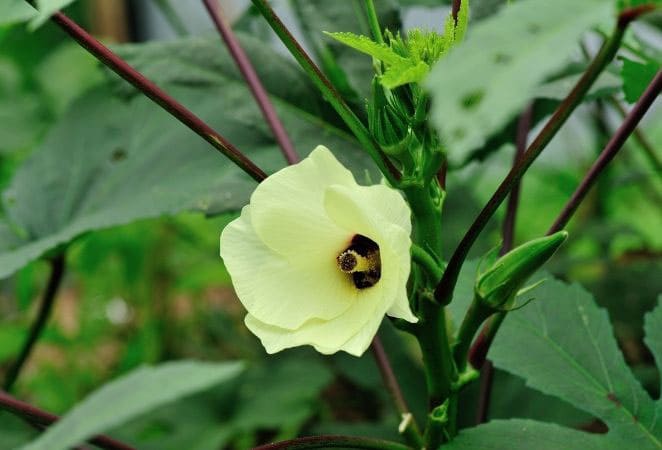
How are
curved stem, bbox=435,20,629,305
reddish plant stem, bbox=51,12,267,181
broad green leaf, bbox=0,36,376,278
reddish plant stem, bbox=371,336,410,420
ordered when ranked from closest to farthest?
curved stem, bbox=435,20,629,305
reddish plant stem, bbox=51,12,267,181
reddish plant stem, bbox=371,336,410,420
broad green leaf, bbox=0,36,376,278

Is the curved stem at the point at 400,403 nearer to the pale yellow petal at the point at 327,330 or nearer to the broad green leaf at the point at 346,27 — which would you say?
the pale yellow petal at the point at 327,330

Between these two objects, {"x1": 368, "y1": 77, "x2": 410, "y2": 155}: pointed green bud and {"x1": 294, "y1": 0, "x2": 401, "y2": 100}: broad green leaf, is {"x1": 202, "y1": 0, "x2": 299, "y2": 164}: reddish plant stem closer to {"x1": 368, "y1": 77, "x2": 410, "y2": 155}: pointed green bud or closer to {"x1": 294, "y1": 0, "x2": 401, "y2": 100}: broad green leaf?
{"x1": 294, "y1": 0, "x2": 401, "y2": 100}: broad green leaf

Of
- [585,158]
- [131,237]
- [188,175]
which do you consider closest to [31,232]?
[188,175]

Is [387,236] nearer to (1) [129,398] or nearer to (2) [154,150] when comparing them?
(1) [129,398]

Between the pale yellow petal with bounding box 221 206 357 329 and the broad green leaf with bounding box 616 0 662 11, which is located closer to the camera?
the broad green leaf with bounding box 616 0 662 11

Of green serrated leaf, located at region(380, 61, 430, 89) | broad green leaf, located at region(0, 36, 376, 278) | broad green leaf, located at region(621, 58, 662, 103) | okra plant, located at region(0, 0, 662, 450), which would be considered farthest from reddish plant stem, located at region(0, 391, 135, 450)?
broad green leaf, located at region(621, 58, 662, 103)

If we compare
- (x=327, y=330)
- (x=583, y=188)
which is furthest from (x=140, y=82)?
(x=583, y=188)
